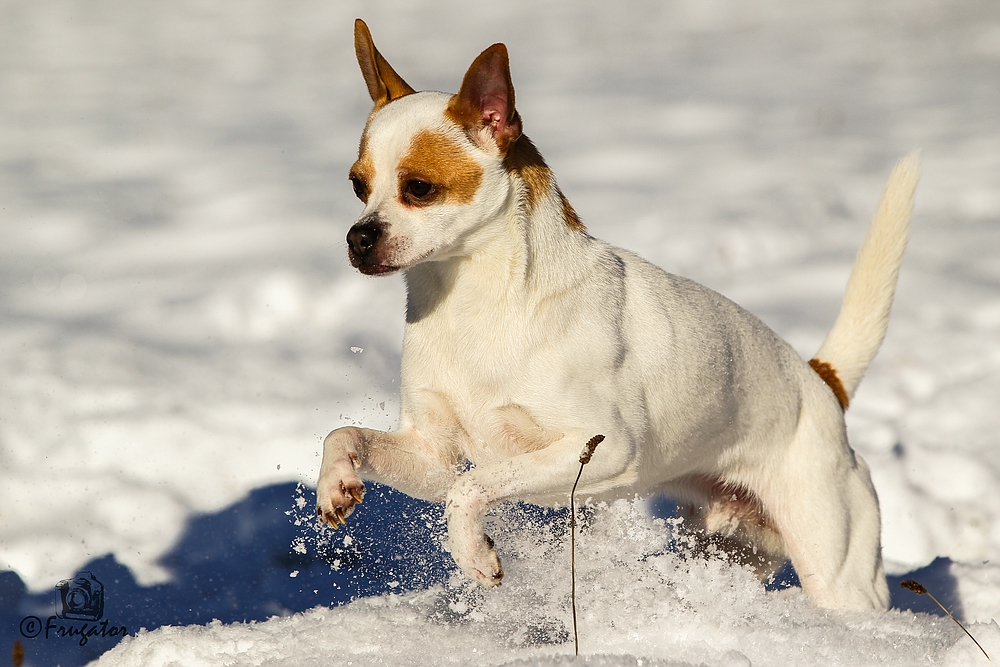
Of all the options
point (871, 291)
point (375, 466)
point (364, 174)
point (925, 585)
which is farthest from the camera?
point (925, 585)

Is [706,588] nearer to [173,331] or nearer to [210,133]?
[173,331]

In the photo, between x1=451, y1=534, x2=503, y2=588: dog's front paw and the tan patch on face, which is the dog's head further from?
x1=451, y1=534, x2=503, y2=588: dog's front paw

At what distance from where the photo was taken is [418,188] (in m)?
2.60

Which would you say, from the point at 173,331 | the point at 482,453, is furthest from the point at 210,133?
the point at 482,453

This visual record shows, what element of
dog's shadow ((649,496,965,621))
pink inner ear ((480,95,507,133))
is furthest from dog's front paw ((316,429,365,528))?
dog's shadow ((649,496,965,621))

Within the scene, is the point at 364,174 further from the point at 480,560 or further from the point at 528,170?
the point at 480,560

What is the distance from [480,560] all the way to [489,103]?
4.14 ft

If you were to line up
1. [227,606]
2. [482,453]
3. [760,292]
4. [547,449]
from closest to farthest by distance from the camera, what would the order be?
[547,449]
[482,453]
[227,606]
[760,292]

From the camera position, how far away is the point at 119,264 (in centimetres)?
577

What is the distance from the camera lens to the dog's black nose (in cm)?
253

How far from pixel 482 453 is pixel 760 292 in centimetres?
334

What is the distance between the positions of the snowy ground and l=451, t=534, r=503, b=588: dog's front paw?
0.39m

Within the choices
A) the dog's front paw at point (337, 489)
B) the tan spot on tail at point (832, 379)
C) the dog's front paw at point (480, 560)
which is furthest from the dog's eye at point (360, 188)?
the tan spot on tail at point (832, 379)

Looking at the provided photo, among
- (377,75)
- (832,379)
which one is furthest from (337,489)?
(832,379)
